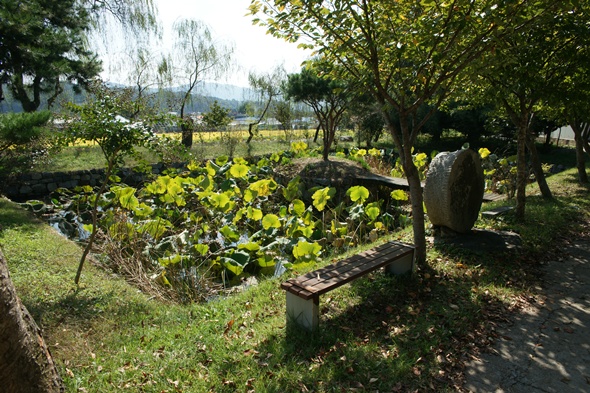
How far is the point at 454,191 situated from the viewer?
501 centimetres

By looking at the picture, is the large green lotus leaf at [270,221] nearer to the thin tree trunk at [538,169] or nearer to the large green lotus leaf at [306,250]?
the large green lotus leaf at [306,250]

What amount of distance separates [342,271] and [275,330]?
802 mm

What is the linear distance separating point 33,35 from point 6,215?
3.98 metres

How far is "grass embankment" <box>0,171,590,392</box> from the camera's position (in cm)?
272

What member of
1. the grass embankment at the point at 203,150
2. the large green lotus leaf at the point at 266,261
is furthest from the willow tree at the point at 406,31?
the grass embankment at the point at 203,150

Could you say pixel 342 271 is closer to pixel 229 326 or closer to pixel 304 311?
pixel 304 311

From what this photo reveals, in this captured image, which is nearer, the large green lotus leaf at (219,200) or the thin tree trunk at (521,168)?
the thin tree trunk at (521,168)

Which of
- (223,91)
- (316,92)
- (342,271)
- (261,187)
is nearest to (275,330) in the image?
(342,271)

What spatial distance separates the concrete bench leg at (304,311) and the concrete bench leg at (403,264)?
1339 mm

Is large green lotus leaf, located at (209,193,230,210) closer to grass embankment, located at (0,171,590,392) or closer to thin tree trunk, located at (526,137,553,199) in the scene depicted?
grass embankment, located at (0,171,590,392)

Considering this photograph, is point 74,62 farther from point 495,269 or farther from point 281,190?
point 495,269

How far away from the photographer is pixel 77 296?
389 cm

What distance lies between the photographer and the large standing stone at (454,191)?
4.92 metres

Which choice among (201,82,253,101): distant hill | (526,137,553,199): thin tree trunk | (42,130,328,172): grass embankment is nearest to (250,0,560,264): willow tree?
(526,137,553,199): thin tree trunk
